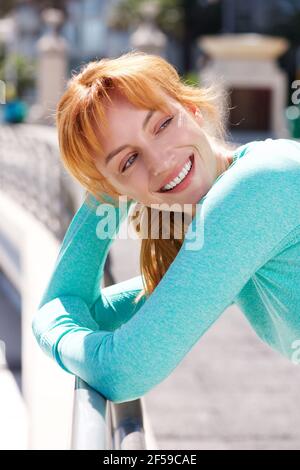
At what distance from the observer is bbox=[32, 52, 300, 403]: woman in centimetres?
137

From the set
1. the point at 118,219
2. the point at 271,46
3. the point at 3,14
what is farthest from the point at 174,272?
the point at 3,14

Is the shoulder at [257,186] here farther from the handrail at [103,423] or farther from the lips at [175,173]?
the handrail at [103,423]

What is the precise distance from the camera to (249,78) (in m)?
25.8

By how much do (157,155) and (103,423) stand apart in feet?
1.96

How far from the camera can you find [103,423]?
1.24 meters

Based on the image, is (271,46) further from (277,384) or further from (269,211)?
(269,211)

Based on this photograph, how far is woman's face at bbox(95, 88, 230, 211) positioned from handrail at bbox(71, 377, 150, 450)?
0.44 m

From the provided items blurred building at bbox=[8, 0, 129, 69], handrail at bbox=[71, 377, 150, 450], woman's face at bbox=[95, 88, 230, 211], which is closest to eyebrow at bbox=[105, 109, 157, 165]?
woman's face at bbox=[95, 88, 230, 211]

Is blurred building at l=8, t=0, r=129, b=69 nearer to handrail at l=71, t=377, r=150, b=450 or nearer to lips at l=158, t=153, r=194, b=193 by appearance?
lips at l=158, t=153, r=194, b=193

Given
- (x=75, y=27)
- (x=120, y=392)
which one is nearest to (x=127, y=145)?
(x=120, y=392)

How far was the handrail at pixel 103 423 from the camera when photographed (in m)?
1.19

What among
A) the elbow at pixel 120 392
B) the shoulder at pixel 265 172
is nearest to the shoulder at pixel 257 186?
the shoulder at pixel 265 172

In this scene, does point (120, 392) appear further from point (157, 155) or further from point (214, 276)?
point (157, 155)

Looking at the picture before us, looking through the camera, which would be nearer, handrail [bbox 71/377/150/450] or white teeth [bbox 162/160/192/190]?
handrail [bbox 71/377/150/450]
